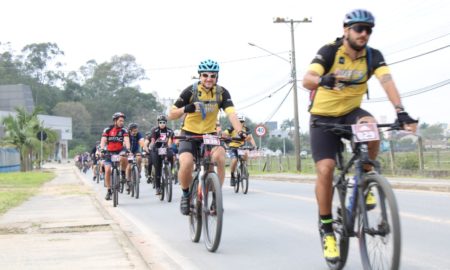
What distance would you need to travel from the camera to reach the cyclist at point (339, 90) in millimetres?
5254

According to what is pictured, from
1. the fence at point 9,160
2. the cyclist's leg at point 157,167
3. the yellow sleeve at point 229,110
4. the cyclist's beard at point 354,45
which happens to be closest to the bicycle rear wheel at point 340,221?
the cyclist's beard at point 354,45

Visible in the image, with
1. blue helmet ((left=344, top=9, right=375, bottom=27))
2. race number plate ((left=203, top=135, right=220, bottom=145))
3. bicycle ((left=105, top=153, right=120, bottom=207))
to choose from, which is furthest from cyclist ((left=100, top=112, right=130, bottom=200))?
blue helmet ((left=344, top=9, right=375, bottom=27))

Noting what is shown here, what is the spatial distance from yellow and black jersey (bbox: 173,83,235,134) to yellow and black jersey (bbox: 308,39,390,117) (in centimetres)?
266

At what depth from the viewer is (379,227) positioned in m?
4.79

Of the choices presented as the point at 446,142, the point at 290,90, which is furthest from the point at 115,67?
the point at 446,142

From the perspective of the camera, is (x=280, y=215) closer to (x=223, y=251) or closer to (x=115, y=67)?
(x=223, y=251)

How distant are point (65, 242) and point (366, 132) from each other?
14.1ft

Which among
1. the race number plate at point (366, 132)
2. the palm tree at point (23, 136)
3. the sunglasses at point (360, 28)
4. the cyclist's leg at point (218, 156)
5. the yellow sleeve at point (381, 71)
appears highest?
the palm tree at point (23, 136)

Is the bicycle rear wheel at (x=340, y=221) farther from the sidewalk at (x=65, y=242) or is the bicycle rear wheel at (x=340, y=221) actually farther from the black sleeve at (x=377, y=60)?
the sidewalk at (x=65, y=242)

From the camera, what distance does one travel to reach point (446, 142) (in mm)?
27094

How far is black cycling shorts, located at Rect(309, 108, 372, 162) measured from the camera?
5473mm

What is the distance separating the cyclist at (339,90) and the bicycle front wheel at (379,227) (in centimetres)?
49

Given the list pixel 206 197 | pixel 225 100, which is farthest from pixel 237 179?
pixel 206 197

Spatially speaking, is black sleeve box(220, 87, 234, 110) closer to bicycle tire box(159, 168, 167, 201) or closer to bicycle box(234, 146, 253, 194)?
bicycle tire box(159, 168, 167, 201)
